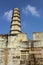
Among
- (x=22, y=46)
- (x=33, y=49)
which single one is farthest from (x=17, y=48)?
(x=33, y=49)

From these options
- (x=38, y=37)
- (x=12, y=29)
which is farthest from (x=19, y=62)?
(x=12, y=29)

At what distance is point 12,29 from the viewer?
13945 millimetres

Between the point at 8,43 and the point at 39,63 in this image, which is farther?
the point at 8,43

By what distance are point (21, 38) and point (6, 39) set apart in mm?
996

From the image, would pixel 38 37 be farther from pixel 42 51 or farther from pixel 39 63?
pixel 39 63

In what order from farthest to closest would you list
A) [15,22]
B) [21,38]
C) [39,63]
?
[15,22]
[21,38]
[39,63]

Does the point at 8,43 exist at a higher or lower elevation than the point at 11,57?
higher

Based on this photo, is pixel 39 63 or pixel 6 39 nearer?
pixel 39 63

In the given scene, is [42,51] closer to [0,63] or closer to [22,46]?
[22,46]

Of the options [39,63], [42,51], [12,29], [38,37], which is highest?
[12,29]

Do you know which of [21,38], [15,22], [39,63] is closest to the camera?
[39,63]

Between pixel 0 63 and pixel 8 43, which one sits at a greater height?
pixel 8 43

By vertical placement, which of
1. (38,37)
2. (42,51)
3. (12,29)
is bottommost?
(42,51)

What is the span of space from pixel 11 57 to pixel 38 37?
2102 mm
